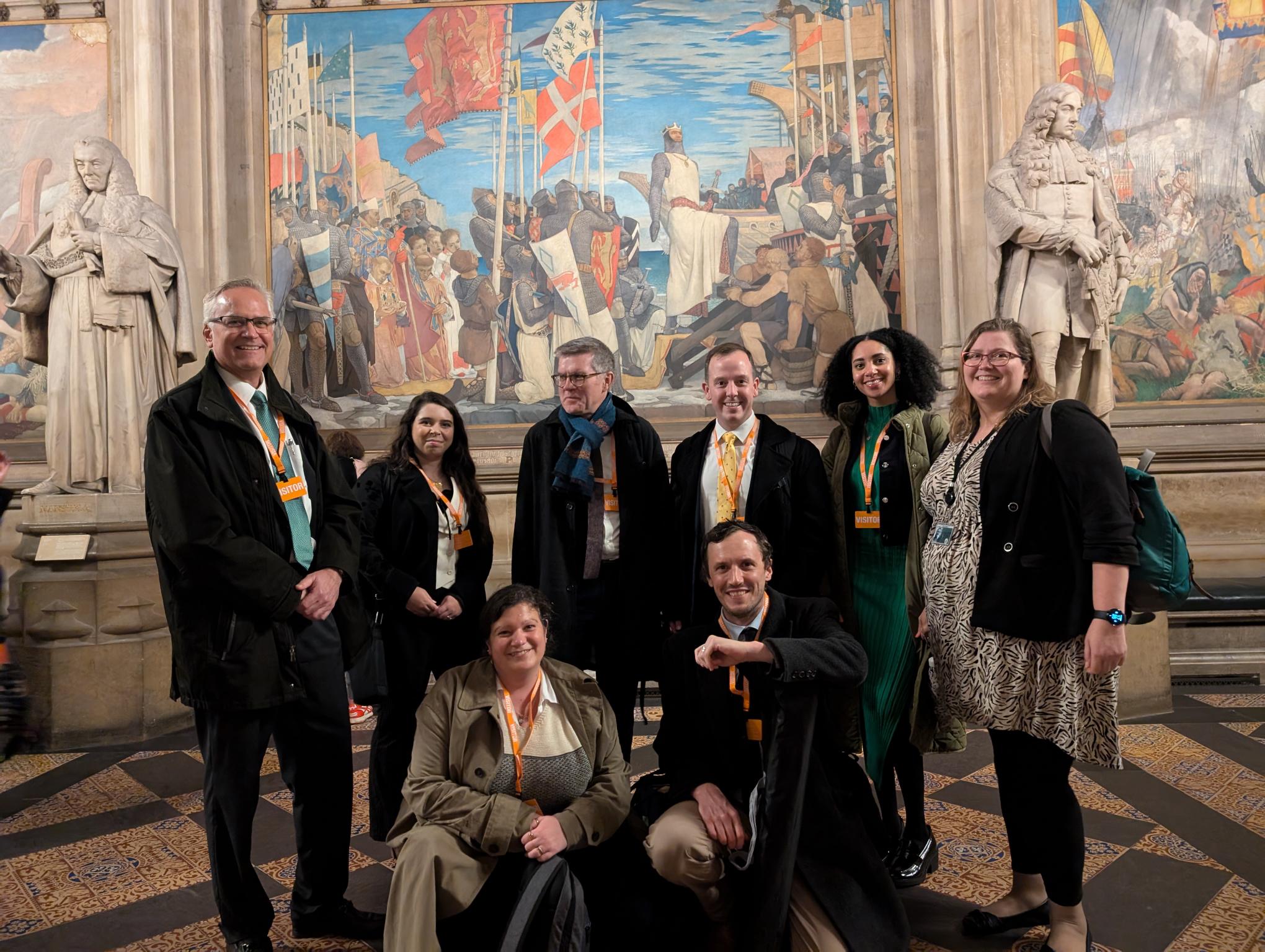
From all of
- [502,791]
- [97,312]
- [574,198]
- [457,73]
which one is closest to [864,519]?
[502,791]

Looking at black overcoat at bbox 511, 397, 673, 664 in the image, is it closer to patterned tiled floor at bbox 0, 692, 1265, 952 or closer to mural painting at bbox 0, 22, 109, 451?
patterned tiled floor at bbox 0, 692, 1265, 952

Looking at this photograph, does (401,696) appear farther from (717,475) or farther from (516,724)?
(717,475)

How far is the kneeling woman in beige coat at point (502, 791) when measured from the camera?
6.86ft

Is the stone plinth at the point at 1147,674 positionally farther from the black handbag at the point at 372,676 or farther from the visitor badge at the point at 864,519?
the black handbag at the point at 372,676

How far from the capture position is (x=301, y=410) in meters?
2.55

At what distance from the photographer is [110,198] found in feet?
16.7

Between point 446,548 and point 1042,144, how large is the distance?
4.24 meters

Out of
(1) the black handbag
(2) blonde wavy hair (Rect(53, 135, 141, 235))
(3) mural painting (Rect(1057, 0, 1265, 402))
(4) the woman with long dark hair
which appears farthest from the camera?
(3) mural painting (Rect(1057, 0, 1265, 402))

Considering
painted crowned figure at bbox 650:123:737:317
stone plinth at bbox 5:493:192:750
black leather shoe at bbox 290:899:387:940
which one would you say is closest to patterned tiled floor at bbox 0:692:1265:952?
black leather shoe at bbox 290:899:387:940

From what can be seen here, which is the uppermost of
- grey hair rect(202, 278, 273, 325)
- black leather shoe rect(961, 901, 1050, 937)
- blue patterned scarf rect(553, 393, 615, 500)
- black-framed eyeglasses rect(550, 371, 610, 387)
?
grey hair rect(202, 278, 273, 325)

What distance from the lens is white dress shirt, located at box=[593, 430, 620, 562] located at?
9.52ft

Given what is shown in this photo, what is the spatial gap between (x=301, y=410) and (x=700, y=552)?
4.30ft

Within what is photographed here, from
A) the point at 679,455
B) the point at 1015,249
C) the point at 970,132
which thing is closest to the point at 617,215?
the point at 970,132

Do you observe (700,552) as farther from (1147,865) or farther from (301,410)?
(1147,865)
